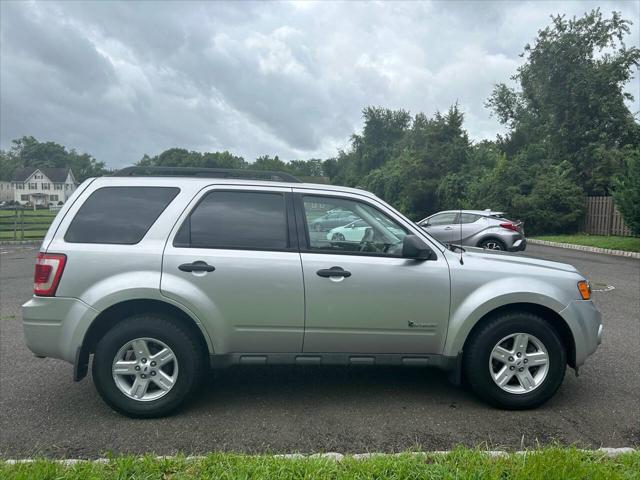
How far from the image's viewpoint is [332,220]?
4.17m

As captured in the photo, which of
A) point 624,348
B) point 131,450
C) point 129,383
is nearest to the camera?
point 131,450

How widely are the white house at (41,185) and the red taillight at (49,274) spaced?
109m

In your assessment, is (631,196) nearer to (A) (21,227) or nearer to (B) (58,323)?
(B) (58,323)

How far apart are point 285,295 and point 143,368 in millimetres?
1213

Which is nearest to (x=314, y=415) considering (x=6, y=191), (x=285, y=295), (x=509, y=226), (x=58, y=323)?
(x=285, y=295)

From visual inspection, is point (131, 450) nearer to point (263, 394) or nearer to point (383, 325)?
point (263, 394)

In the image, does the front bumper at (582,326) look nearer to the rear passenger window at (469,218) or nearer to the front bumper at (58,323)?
the front bumper at (58,323)

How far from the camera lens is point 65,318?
3.71 m

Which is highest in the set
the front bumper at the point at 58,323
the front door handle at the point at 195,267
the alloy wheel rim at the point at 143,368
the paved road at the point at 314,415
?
the front door handle at the point at 195,267

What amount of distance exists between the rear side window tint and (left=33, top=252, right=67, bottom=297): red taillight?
176mm

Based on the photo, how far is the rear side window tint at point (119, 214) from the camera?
12.7 ft

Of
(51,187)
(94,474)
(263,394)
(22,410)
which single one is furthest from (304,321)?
(51,187)

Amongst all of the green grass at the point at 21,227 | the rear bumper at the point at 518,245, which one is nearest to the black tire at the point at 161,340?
the rear bumper at the point at 518,245

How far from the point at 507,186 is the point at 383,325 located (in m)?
23.6
